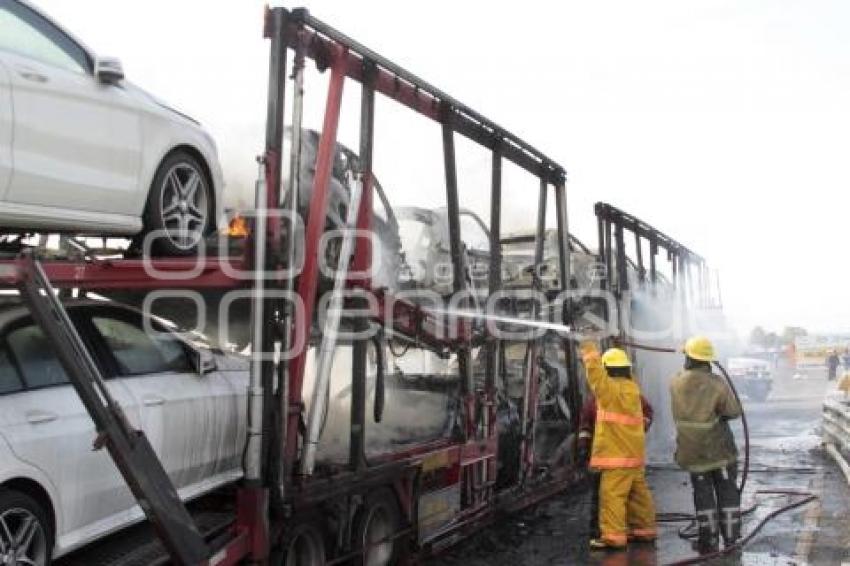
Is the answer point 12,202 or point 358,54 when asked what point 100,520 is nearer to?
point 12,202

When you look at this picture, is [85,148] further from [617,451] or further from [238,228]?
[617,451]

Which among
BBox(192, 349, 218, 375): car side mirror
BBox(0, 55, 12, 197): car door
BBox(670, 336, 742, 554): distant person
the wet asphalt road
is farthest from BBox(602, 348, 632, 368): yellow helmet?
BBox(0, 55, 12, 197): car door

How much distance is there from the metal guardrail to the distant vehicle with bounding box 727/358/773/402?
12.6 meters

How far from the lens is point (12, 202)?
12.7ft

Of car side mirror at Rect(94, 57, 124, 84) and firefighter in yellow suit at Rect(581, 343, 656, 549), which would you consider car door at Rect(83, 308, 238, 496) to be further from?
firefighter in yellow suit at Rect(581, 343, 656, 549)

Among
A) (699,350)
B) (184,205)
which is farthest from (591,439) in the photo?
(184,205)

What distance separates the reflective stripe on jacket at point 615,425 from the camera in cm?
696

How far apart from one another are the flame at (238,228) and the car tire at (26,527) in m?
1.81

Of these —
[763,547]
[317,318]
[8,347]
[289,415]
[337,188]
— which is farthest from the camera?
[763,547]

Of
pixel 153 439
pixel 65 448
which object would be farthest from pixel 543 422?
pixel 65 448

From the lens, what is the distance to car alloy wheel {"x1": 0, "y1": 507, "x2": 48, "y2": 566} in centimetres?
332

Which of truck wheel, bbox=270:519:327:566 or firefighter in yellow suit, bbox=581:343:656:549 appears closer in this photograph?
truck wheel, bbox=270:519:327:566

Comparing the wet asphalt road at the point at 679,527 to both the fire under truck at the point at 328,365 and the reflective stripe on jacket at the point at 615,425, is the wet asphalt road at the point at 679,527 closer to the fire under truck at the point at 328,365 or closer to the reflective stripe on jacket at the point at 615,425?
the fire under truck at the point at 328,365

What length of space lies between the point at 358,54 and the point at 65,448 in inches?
120
